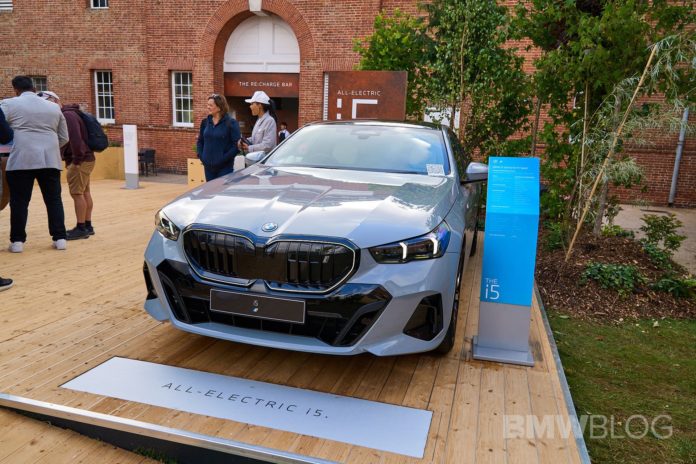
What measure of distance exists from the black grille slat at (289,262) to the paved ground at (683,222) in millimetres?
5673

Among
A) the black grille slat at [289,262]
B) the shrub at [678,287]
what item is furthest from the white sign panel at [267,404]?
the shrub at [678,287]

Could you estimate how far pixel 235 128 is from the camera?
6066 millimetres

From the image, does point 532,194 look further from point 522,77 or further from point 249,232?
point 522,77

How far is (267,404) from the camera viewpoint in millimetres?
2826

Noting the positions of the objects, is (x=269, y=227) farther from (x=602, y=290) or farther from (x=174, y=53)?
(x=174, y=53)

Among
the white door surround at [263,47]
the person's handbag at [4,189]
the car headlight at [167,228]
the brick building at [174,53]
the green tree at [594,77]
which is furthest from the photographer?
the white door surround at [263,47]

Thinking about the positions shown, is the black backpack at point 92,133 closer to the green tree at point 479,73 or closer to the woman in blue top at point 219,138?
the woman in blue top at point 219,138

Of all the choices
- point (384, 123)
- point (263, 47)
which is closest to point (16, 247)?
point (384, 123)

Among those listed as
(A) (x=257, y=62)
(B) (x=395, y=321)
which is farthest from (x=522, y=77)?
(A) (x=257, y=62)

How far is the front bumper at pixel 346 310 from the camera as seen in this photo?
8.95ft

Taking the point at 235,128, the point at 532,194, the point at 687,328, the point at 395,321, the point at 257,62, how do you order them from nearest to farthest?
1. the point at 395,321
2. the point at 532,194
3. the point at 687,328
4. the point at 235,128
5. the point at 257,62

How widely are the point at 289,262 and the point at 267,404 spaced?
2.58 ft

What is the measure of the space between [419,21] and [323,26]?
26.3 feet

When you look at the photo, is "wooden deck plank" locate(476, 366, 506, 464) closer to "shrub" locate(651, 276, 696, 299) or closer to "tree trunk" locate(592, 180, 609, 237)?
"shrub" locate(651, 276, 696, 299)
